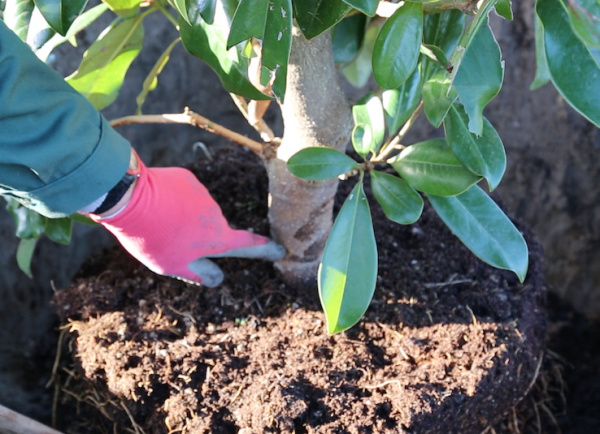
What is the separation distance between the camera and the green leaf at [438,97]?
0.77 m

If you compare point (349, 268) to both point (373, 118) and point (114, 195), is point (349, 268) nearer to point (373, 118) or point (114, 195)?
point (373, 118)

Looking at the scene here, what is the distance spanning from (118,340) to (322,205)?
1.47 feet

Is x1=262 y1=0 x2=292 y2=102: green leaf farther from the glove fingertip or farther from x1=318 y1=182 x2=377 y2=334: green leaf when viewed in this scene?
the glove fingertip

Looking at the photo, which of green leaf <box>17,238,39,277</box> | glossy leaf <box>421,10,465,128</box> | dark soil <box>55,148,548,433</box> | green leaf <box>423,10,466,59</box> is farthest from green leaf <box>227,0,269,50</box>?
green leaf <box>17,238,39,277</box>

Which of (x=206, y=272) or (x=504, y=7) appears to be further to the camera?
(x=206, y=272)

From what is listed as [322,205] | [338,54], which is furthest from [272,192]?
[338,54]

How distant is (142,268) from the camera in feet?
4.20

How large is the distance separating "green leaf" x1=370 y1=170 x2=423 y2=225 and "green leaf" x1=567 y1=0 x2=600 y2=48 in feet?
1.26

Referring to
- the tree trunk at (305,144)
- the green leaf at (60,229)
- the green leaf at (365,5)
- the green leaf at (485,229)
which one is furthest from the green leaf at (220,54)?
the green leaf at (60,229)

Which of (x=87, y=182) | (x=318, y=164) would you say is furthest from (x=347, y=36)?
(x=87, y=182)

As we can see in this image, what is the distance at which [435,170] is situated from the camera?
89 cm

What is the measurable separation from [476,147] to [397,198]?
15 centimetres

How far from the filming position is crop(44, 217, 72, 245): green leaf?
1.12 meters

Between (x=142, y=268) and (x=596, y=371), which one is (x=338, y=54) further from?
(x=596, y=371)
